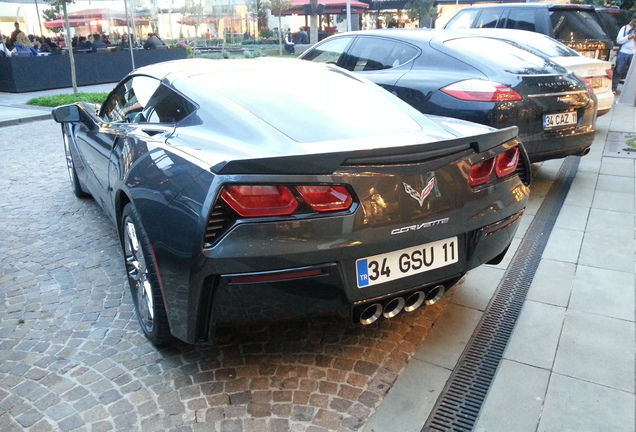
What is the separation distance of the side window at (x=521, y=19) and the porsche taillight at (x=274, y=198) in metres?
8.47

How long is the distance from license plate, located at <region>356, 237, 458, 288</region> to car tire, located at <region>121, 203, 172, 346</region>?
0.96 m

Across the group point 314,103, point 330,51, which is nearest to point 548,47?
point 330,51

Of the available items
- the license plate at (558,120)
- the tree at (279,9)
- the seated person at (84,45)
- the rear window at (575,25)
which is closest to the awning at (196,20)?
the seated person at (84,45)

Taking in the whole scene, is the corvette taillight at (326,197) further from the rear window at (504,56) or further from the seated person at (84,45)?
the seated person at (84,45)

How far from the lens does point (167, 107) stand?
302cm

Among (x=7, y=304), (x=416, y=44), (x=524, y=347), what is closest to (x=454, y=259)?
(x=524, y=347)

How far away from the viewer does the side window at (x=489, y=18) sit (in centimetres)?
973

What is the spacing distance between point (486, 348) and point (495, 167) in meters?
0.93

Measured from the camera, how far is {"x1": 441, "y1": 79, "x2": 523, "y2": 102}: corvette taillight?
15.3 feet

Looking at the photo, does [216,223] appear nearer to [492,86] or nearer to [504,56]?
[492,86]

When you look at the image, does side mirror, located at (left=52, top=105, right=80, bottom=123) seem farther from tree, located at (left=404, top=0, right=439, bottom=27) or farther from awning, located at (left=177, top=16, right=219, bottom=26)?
tree, located at (left=404, top=0, right=439, bottom=27)

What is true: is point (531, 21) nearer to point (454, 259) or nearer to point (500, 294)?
point (500, 294)

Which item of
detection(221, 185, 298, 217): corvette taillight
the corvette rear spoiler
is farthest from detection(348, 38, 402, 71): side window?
detection(221, 185, 298, 217): corvette taillight

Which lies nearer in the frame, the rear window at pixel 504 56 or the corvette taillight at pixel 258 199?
the corvette taillight at pixel 258 199
